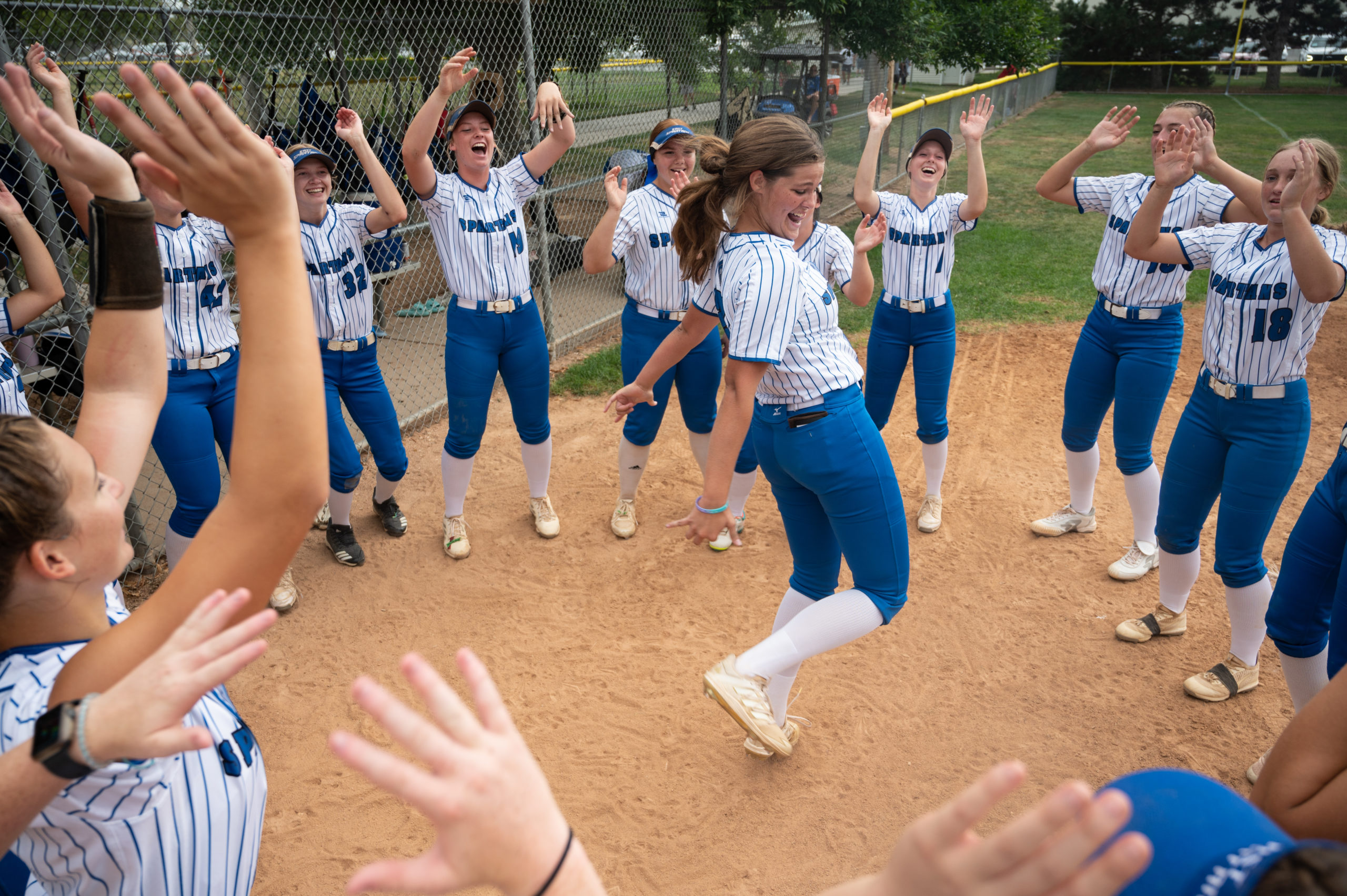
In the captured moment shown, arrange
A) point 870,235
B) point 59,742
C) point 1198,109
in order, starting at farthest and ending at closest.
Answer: point 870,235 < point 1198,109 < point 59,742

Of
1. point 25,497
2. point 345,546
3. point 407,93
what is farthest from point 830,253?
point 407,93

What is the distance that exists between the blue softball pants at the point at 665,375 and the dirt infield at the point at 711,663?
0.65 meters

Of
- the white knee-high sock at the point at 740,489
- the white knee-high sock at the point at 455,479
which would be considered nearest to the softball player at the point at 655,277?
the white knee-high sock at the point at 740,489

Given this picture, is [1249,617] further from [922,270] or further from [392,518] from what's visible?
[392,518]

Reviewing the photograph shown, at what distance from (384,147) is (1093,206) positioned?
5644mm

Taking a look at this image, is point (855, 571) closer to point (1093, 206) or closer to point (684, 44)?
point (1093, 206)

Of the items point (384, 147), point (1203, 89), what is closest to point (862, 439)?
point (384, 147)

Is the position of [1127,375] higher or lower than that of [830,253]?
lower

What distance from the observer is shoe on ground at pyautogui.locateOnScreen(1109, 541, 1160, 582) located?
Result: 14.4 ft

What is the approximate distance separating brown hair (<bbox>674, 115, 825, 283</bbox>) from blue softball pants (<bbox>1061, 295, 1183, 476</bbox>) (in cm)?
212

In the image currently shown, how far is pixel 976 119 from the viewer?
15.5ft

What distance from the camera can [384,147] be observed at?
727 cm

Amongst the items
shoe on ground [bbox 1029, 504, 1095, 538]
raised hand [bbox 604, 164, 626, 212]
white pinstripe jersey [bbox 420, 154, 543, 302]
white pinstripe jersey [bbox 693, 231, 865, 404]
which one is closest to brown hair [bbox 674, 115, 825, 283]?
white pinstripe jersey [bbox 693, 231, 865, 404]

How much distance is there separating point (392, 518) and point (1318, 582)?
4360 mm
